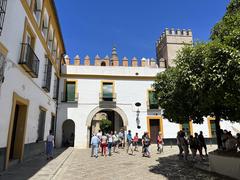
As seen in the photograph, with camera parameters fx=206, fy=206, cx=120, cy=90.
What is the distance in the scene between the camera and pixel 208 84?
5734 mm

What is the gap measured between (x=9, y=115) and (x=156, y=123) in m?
14.1

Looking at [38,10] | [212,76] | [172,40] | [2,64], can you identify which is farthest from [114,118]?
[212,76]

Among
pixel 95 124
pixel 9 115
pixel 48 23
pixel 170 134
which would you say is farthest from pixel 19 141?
pixel 95 124

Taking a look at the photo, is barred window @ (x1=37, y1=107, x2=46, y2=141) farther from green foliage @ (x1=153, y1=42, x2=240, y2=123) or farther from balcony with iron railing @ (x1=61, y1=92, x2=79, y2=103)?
green foliage @ (x1=153, y1=42, x2=240, y2=123)

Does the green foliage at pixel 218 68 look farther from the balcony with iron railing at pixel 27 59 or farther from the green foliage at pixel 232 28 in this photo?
the balcony with iron railing at pixel 27 59

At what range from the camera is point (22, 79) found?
28.7 ft

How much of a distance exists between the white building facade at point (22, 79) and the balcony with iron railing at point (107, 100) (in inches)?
239

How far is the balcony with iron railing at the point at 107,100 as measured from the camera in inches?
741

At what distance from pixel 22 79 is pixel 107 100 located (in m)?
10.8

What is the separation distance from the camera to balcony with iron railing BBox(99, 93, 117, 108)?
61.7ft

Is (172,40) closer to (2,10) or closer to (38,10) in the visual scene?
(38,10)

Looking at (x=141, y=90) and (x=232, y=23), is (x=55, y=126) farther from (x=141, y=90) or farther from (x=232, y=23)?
(x=232, y=23)

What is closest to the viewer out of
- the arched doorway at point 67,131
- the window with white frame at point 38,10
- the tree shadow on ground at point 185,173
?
the tree shadow on ground at point 185,173

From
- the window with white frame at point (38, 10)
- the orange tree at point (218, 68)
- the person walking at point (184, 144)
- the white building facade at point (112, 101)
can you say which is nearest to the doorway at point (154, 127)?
the white building facade at point (112, 101)
